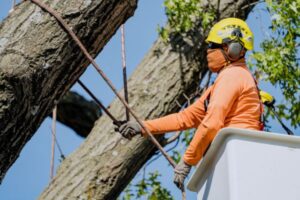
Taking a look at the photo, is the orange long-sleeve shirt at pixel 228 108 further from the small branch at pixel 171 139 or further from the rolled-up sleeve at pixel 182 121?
the small branch at pixel 171 139

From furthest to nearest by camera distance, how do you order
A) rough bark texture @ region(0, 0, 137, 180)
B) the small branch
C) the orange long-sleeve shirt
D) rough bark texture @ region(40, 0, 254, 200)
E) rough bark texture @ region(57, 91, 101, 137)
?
rough bark texture @ region(57, 91, 101, 137), the small branch, rough bark texture @ region(40, 0, 254, 200), the orange long-sleeve shirt, rough bark texture @ region(0, 0, 137, 180)

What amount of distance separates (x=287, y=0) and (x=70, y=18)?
2869mm

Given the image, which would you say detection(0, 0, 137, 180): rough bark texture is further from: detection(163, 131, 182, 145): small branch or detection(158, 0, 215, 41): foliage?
detection(163, 131, 182, 145): small branch

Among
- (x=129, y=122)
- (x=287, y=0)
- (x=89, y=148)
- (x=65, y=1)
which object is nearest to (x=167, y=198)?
(x=89, y=148)

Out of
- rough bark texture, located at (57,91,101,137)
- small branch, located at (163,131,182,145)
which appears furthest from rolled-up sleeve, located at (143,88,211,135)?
rough bark texture, located at (57,91,101,137)

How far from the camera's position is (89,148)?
6.42 metres

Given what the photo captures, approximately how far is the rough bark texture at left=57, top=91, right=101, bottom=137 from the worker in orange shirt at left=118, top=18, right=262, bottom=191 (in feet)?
11.9

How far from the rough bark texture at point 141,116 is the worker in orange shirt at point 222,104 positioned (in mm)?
1277

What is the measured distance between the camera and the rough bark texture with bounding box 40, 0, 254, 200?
6.25 metres

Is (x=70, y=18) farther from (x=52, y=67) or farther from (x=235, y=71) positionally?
(x=235, y=71)

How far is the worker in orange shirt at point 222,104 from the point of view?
4340mm

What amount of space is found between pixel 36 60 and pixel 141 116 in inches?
99.6

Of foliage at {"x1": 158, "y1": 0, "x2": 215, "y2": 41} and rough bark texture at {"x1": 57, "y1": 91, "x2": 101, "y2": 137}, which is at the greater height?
foliage at {"x1": 158, "y1": 0, "x2": 215, "y2": 41}

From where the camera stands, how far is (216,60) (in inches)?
188
